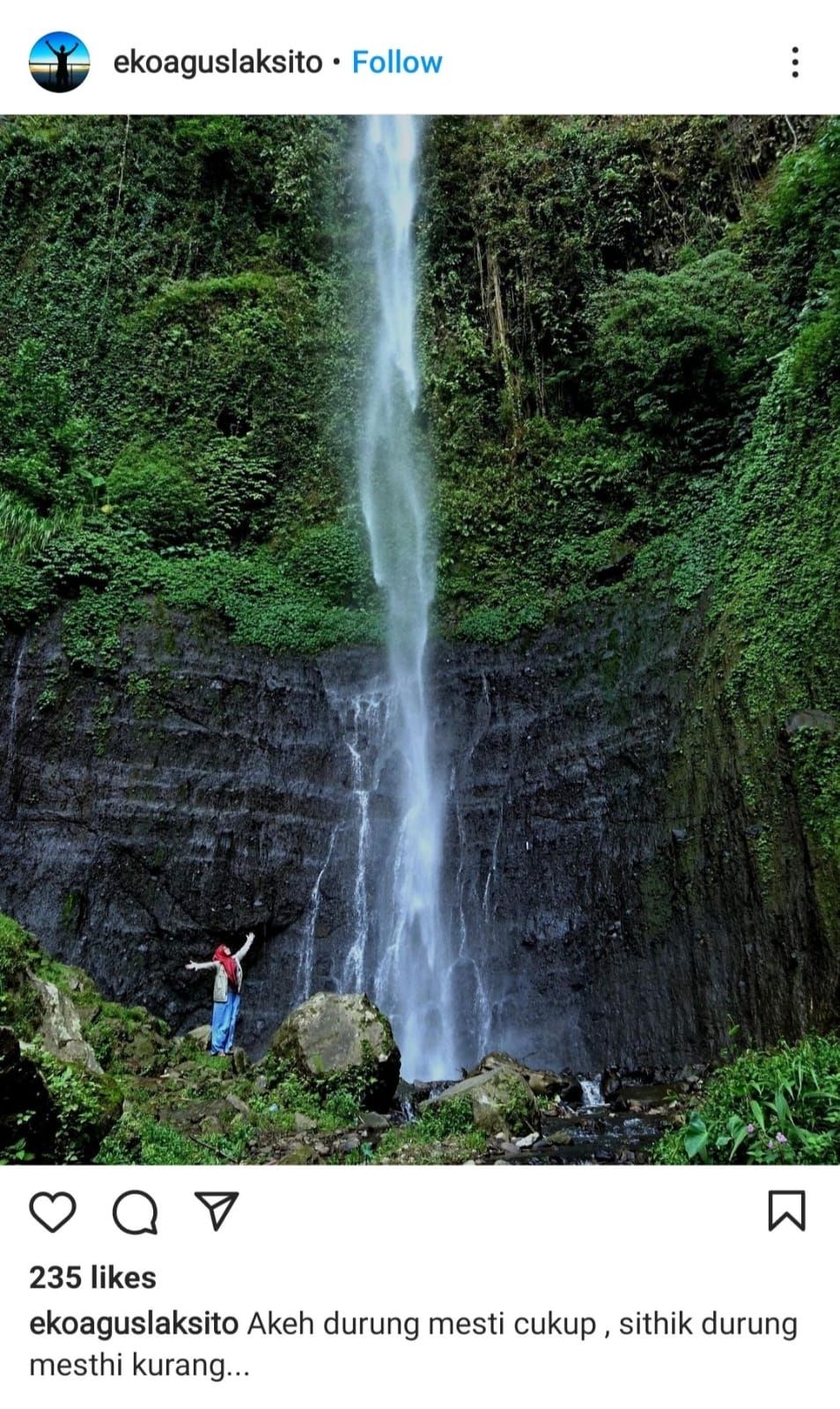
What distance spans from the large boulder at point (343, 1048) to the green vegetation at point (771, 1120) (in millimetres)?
3121

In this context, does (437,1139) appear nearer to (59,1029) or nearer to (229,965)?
(59,1029)

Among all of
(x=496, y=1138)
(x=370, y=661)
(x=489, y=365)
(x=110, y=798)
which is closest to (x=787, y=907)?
(x=496, y=1138)

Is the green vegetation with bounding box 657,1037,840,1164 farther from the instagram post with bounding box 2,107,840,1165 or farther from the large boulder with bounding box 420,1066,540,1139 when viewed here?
the large boulder with bounding box 420,1066,540,1139

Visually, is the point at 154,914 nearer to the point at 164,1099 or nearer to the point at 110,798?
the point at 110,798

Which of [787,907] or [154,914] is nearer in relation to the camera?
[787,907]

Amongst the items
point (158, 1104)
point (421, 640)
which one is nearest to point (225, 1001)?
point (158, 1104)

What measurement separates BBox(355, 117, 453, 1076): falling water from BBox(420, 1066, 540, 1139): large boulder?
3.83 metres

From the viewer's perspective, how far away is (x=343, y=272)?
62.4 ft
